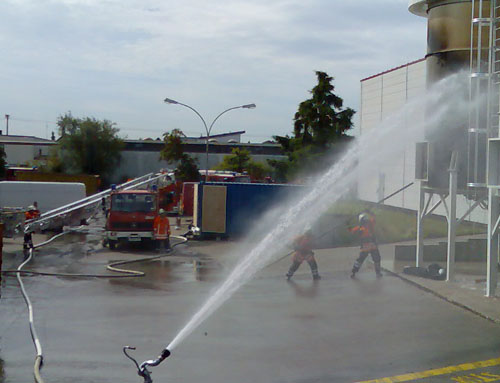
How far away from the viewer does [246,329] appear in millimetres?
12828

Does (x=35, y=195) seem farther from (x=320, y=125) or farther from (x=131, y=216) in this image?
(x=320, y=125)

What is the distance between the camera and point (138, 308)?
15.0 m

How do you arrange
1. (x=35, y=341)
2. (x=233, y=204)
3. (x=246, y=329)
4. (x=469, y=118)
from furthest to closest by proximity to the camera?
1. (x=233, y=204)
2. (x=469, y=118)
3. (x=246, y=329)
4. (x=35, y=341)

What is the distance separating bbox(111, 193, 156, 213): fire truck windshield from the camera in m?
28.3

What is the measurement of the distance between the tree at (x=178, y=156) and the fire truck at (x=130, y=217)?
96.7 ft

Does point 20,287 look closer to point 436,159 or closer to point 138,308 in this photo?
point 138,308

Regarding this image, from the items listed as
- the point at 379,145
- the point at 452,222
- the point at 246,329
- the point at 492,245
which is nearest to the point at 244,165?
the point at 379,145

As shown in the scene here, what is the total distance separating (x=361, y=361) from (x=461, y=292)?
22.4 ft

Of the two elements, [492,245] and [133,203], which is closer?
[492,245]

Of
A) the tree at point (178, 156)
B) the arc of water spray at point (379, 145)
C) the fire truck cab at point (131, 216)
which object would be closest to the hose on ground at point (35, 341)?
the arc of water spray at point (379, 145)

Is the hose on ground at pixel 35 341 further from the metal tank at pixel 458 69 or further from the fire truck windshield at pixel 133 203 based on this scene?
the metal tank at pixel 458 69

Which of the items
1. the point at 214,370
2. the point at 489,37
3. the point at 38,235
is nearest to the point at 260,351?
the point at 214,370

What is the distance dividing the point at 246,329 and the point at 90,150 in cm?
6313

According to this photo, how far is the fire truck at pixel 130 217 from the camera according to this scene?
2731 cm
